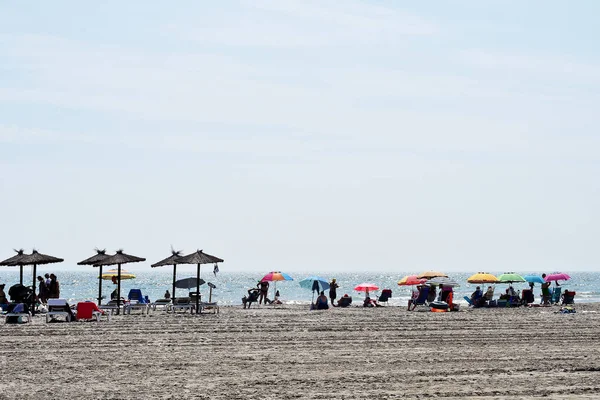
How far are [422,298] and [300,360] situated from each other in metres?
16.7

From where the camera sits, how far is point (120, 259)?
27406 mm

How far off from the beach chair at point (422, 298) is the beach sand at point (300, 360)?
7318 mm

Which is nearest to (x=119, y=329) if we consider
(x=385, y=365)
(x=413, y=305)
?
(x=385, y=365)

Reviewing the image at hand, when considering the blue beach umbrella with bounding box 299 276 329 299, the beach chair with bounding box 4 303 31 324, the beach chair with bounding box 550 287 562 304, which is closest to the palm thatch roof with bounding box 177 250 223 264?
the beach chair with bounding box 4 303 31 324

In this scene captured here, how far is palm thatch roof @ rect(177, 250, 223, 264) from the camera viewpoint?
27.5m

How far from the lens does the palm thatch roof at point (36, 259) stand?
26.2 metres

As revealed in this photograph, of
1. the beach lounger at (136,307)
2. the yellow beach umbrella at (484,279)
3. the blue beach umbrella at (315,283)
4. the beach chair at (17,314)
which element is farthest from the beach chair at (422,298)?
the beach chair at (17,314)

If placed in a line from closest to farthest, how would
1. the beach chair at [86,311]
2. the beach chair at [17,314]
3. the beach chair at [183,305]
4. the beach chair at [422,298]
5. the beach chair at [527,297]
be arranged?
the beach chair at [17,314]
the beach chair at [86,311]
the beach chair at [183,305]
the beach chair at [422,298]
the beach chair at [527,297]

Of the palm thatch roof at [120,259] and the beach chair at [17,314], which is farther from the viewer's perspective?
the palm thatch roof at [120,259]

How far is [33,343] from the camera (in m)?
17.0

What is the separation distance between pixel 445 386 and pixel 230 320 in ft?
43.5

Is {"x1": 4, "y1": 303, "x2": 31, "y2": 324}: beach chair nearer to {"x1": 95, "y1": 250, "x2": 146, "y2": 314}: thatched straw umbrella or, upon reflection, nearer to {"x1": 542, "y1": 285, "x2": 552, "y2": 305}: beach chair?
{"x1": 95, "y1": 250, "x2": 146, "y2": 314}: thatched straw umbrella

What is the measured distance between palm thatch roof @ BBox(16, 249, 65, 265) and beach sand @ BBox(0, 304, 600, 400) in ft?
12.0

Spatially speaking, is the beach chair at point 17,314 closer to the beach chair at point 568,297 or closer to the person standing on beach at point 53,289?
the person standing on beach at point 53,289
